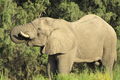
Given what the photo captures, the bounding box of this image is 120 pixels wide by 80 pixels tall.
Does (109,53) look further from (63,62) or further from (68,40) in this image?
(63,62)

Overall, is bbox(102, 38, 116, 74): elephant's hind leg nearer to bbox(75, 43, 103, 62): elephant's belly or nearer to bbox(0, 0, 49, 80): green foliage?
bbox(75, 43, 103, 62): elephant's belly

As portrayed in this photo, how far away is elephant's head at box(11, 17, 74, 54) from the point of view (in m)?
11.0

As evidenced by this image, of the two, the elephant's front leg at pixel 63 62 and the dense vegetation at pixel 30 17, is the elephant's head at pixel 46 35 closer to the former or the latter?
the elephant's front leg at pixel 63 62

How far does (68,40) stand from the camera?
11578 millimetres

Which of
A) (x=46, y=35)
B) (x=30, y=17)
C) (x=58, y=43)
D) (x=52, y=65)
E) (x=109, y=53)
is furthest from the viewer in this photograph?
(x=30, y=17)

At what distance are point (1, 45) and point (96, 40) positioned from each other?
4.25m

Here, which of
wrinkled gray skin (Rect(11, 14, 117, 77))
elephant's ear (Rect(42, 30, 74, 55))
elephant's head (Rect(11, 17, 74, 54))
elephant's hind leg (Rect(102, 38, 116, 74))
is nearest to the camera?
elephant's head (Rect(11, 17, 74, 54))

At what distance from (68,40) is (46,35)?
0.57 meters

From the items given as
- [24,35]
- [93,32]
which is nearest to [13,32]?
[24,35]

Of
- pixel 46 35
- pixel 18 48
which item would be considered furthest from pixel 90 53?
pixel 18 48

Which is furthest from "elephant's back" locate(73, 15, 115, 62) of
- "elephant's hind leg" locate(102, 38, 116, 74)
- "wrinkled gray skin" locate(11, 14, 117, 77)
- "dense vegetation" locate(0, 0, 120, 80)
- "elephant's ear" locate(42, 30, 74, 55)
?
"dense vegetation" locate(0, 0, 120, 80)

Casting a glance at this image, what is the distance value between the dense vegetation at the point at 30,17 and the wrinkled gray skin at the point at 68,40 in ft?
10.5

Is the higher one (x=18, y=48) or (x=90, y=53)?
(x=90, y=53)

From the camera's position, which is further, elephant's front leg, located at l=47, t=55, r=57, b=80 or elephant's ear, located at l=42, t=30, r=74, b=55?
elephant's front leg, located at l=47, t=55, r=57, b=80
